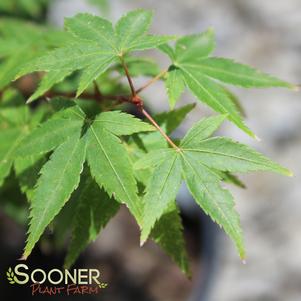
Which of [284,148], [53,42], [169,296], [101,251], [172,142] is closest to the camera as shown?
[172,142]

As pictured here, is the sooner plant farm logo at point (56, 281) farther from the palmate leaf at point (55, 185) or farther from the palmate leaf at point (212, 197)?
the palmate leaf at point (212, 197)

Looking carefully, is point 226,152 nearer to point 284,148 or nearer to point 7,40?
point 7,40

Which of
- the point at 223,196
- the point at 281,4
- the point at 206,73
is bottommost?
the point at 281,4

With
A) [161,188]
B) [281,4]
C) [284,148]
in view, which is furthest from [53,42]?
[281,4]

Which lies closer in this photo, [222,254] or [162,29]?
[222,254]

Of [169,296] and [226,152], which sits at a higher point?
[226,152]

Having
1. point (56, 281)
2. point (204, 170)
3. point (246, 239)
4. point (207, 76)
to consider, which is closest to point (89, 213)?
point (204, 170)

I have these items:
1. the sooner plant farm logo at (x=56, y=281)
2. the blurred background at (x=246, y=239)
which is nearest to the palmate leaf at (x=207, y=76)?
the sooner plant farm logo at (x=56, y=281)
